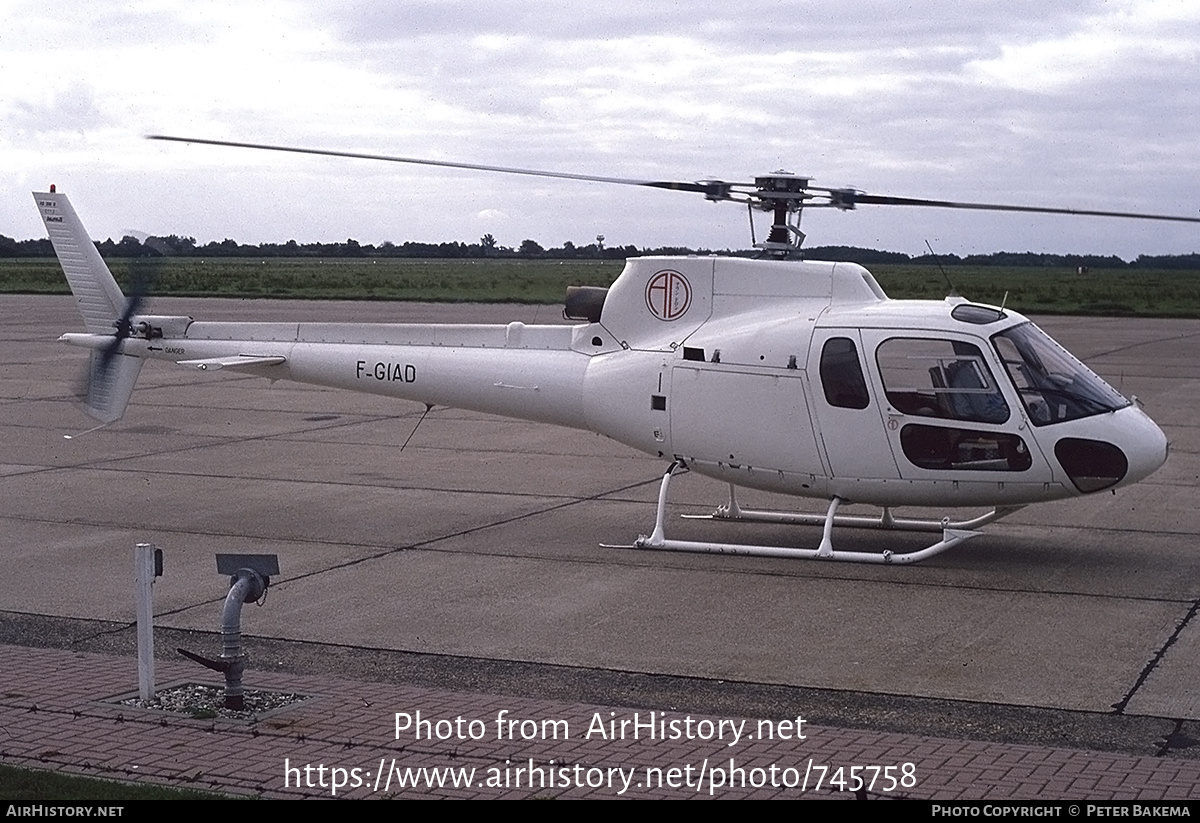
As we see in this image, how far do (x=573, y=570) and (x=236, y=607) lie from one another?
3.98 m

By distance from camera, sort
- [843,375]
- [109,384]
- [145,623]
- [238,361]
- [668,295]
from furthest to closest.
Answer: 1. [109,384]
2. [238,361]
3. [668,295]
4. [843,375]
5. [145,623]

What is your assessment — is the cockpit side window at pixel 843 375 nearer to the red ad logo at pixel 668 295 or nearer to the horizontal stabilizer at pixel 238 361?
the red ad logo at pixel 668 295

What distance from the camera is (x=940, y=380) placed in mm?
10977

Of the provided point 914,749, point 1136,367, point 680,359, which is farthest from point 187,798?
point 1136,367

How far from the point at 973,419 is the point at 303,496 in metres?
6.78

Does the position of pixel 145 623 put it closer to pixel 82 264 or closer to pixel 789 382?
pixel 789 382

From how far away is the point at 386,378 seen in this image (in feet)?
43.6

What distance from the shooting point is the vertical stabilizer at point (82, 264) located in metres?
13.9

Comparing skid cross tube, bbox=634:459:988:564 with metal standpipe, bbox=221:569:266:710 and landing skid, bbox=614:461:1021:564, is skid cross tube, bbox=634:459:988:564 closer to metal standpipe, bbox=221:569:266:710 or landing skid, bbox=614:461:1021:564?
landing skid, bbox=614:461:1021:564

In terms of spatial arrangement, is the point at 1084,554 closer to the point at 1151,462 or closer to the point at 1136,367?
the point at 1151,462

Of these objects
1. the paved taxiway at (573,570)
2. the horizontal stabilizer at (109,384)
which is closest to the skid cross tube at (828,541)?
the paved taxiway at (573,570)

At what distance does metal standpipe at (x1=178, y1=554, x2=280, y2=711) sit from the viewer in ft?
24.7

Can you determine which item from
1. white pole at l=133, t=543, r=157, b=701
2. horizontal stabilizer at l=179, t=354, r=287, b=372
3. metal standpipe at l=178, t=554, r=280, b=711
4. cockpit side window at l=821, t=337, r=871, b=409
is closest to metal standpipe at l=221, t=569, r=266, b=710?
metal standpipe at l=178, t=554, r=280, b=711

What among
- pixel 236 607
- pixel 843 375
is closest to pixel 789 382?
pixel 843 375
